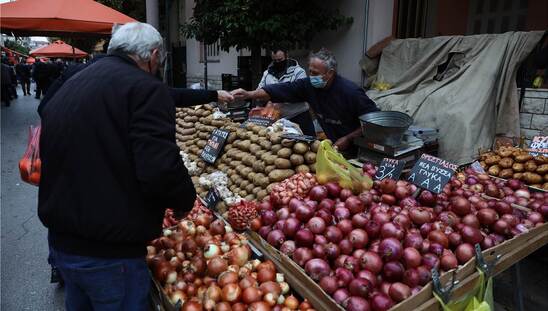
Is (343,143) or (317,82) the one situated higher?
(317,82)

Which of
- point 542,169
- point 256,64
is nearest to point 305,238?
point 542,169

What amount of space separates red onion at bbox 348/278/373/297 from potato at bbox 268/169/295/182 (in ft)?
4.32

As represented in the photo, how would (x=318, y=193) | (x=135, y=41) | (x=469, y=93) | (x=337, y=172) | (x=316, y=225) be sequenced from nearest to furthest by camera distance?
(x=135, y=41) < (x=316, y=225) < (x=318, y=193) < (x=337, y=172) < (x=469, y=93)

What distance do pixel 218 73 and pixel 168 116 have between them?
11276mm

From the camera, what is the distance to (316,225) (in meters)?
2.22

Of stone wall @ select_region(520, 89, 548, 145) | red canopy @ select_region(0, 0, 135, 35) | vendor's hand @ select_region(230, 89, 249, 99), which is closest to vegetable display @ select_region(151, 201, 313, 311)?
vendor's hand @ select_region(230, 89, 249, 99)

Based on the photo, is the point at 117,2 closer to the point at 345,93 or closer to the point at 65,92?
the point at 345,93

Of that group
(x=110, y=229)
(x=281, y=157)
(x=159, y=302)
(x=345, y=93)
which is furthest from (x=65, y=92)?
(x=345, y=93)

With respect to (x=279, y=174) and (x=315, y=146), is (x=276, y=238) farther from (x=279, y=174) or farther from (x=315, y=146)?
(x=315, y=146)

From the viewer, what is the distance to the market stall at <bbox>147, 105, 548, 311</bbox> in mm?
1888

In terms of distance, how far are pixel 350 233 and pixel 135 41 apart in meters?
1.48

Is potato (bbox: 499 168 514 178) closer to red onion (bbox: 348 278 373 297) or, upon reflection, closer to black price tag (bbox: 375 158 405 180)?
black price tag (bbox: 375 158 405 180)

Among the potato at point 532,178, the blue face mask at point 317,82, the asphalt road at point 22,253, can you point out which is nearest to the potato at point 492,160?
the potato at point 532,178

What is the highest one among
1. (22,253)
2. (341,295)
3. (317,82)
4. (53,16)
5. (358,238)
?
(53,16)
